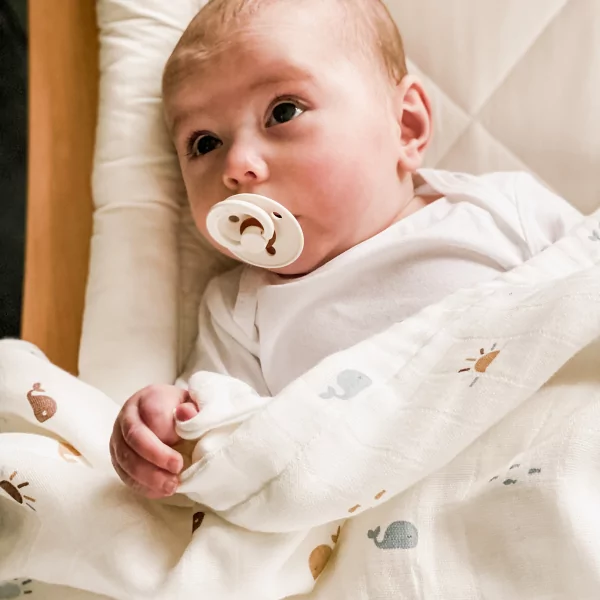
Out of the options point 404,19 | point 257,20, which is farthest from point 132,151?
point 404,19

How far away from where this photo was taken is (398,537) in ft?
1.83

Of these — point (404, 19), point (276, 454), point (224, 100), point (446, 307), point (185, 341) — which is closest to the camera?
point (276, 454)

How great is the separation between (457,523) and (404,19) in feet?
2.46

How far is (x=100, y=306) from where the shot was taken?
879mm

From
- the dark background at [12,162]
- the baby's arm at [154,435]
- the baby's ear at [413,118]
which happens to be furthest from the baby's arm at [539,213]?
the dark background at [12,162]

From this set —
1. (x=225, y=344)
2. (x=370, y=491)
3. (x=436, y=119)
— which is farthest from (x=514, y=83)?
(x=370, y=491)

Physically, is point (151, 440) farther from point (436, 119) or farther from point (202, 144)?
point (436, 119)

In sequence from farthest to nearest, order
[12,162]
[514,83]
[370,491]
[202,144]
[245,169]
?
[12,162] < [514,83] < [202,144] < [245,169] < [370,491]

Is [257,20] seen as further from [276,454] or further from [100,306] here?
[276,454]

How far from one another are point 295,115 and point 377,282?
212mm

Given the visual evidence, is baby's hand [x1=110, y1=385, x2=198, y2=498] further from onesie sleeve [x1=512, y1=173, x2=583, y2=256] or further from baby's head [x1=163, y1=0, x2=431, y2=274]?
onesie sleeve [x1=512, y1=173, x2=583, y2=256]

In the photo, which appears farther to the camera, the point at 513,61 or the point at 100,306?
the point at 513,61

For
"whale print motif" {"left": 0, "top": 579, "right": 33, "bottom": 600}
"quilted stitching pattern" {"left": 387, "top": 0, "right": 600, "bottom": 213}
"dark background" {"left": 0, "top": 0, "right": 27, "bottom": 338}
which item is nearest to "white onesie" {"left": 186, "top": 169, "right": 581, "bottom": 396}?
"quilted stitching pattern" {"left": 387, "top": 0, "right": 600, "bottom": 213}

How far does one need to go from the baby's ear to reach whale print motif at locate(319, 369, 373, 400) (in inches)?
14.3
